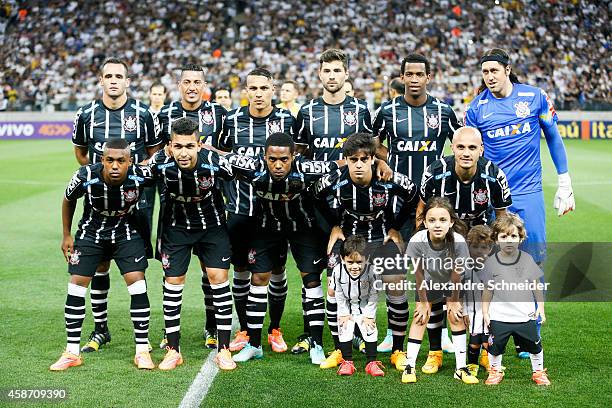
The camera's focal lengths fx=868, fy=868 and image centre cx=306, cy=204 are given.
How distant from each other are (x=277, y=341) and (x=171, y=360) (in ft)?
3.15

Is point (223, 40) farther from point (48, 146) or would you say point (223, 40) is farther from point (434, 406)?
point (434, 406)

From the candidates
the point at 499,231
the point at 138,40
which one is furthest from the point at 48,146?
the point at 499,231

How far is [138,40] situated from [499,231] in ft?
102

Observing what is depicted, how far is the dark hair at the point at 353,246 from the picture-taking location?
630 centimetres

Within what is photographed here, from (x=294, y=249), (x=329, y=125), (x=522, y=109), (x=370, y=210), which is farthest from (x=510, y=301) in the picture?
(x=329, y=125)

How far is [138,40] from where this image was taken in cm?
3528

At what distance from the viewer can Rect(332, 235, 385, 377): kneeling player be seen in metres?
6.33

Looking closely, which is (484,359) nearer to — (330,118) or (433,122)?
(433,122)

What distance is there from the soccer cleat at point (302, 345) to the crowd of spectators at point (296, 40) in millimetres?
25287

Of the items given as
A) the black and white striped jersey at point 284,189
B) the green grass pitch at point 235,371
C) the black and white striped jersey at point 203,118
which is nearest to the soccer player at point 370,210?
the black and white striped jersey at point 284,189

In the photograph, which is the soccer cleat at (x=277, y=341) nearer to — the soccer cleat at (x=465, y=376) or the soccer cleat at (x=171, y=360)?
the soccer cleat at (x=171, y=360)

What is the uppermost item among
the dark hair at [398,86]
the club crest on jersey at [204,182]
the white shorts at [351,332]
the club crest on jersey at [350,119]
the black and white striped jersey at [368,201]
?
the dark hair at [398,86]

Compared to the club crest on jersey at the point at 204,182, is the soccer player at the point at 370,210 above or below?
below

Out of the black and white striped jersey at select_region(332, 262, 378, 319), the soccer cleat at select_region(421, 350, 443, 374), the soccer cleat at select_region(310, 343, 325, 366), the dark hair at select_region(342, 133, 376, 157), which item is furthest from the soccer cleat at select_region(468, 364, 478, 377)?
the dark hair at select_region(342, 133, 376, 157)
